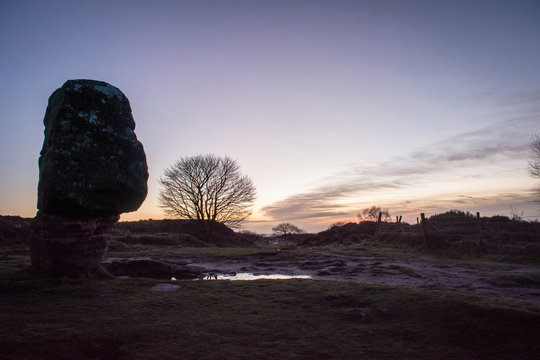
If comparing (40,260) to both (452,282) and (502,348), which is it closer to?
(502,348)

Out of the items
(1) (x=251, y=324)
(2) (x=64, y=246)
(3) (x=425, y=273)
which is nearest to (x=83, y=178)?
(2) (x=64, y=246)

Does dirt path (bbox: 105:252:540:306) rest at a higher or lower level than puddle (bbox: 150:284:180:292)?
lower

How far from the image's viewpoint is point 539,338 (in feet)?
13.7

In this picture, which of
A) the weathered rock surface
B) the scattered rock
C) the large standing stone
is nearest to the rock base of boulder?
the large standing stone

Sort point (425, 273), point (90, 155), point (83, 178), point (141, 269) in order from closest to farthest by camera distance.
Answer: point (83, 178), point (90, 155), point (141, 269), point (425, 273)

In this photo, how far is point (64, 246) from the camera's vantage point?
6668 mm

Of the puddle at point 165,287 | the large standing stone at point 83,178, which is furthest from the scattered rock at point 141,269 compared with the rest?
the puddle at point 165,287

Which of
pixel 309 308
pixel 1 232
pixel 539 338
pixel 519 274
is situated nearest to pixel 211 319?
pixel 309 308

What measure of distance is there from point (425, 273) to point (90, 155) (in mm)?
10576

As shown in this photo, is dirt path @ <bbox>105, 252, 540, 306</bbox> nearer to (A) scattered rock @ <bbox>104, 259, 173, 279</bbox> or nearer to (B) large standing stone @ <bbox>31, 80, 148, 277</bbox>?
(A) scattered rock @ <bbox>104, 259, 173, 279</bbox>

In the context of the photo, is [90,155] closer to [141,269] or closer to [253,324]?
[141,269]

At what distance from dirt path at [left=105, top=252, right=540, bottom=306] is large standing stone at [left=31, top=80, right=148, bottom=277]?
16.7ft

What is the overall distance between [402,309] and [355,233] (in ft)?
82.8

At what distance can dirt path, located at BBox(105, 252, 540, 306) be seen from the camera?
8.16 meters
